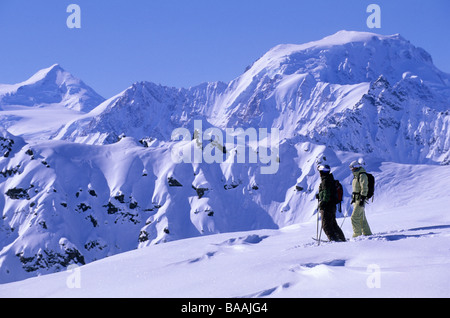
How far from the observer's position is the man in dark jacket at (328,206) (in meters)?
13.4

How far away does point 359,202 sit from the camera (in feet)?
46.6

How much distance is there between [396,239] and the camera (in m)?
12.4

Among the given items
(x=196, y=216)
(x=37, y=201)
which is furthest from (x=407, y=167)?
(x=37, y=201)

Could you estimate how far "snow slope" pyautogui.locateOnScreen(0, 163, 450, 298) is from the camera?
350 inches

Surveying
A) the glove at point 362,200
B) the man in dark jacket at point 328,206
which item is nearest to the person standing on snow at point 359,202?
the glove at point 362,200

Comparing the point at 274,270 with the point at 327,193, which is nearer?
the point at 274,270

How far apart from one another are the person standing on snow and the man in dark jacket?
852 millimetres

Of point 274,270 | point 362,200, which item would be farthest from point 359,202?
point 274,270

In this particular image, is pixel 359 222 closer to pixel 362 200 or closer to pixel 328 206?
pixel 362 200

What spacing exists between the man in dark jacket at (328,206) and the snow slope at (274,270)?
555mm

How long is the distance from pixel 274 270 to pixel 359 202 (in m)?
4.83

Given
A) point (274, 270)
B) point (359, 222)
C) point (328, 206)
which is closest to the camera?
point (274, 270)

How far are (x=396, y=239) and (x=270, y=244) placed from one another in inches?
149

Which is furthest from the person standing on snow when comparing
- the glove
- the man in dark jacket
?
the man in dark jacket
